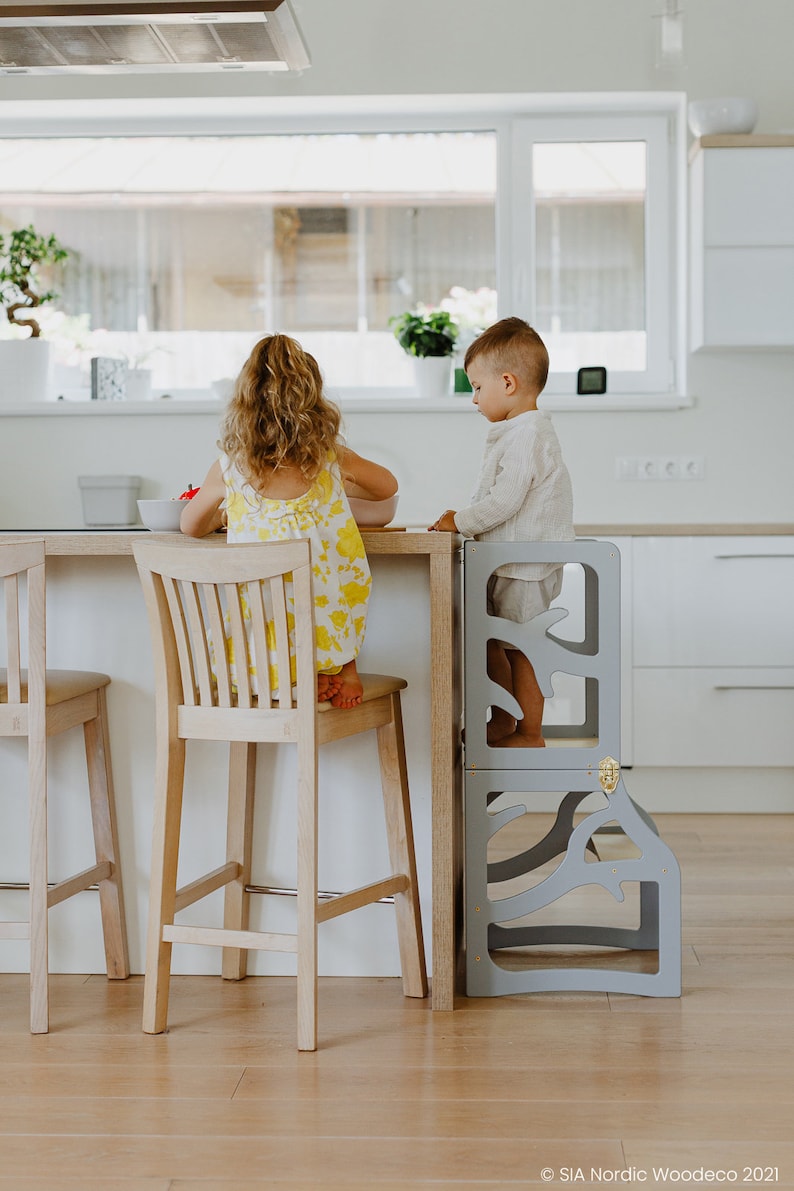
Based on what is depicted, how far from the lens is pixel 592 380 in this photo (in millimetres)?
4070

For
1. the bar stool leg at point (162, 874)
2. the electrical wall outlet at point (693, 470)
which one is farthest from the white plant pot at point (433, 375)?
the bar stool leg at point (162, 874)

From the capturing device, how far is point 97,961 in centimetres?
228

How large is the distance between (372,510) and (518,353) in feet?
1.45

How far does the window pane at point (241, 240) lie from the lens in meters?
4.29

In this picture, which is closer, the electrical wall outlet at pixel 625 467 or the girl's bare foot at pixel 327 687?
the girl's bare foot at pixel 327 687

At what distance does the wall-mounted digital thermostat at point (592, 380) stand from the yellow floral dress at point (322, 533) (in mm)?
2270

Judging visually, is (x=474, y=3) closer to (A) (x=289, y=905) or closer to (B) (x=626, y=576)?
(B) (x=626, y=576)

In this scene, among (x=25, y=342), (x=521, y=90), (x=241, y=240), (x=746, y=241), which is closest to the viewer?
(x=746, y=241)

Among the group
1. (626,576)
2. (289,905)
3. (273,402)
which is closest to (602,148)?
(626,576)

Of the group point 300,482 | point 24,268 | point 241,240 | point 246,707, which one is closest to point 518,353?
point 300,482

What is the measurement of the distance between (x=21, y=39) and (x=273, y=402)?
3.50ft

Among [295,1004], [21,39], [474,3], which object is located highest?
[474,3]

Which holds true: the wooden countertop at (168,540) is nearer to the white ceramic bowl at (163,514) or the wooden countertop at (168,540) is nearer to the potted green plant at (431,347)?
the white ceramic bowl at (163,514)

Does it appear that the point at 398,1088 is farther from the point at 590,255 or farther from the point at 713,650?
the point at 590,255
